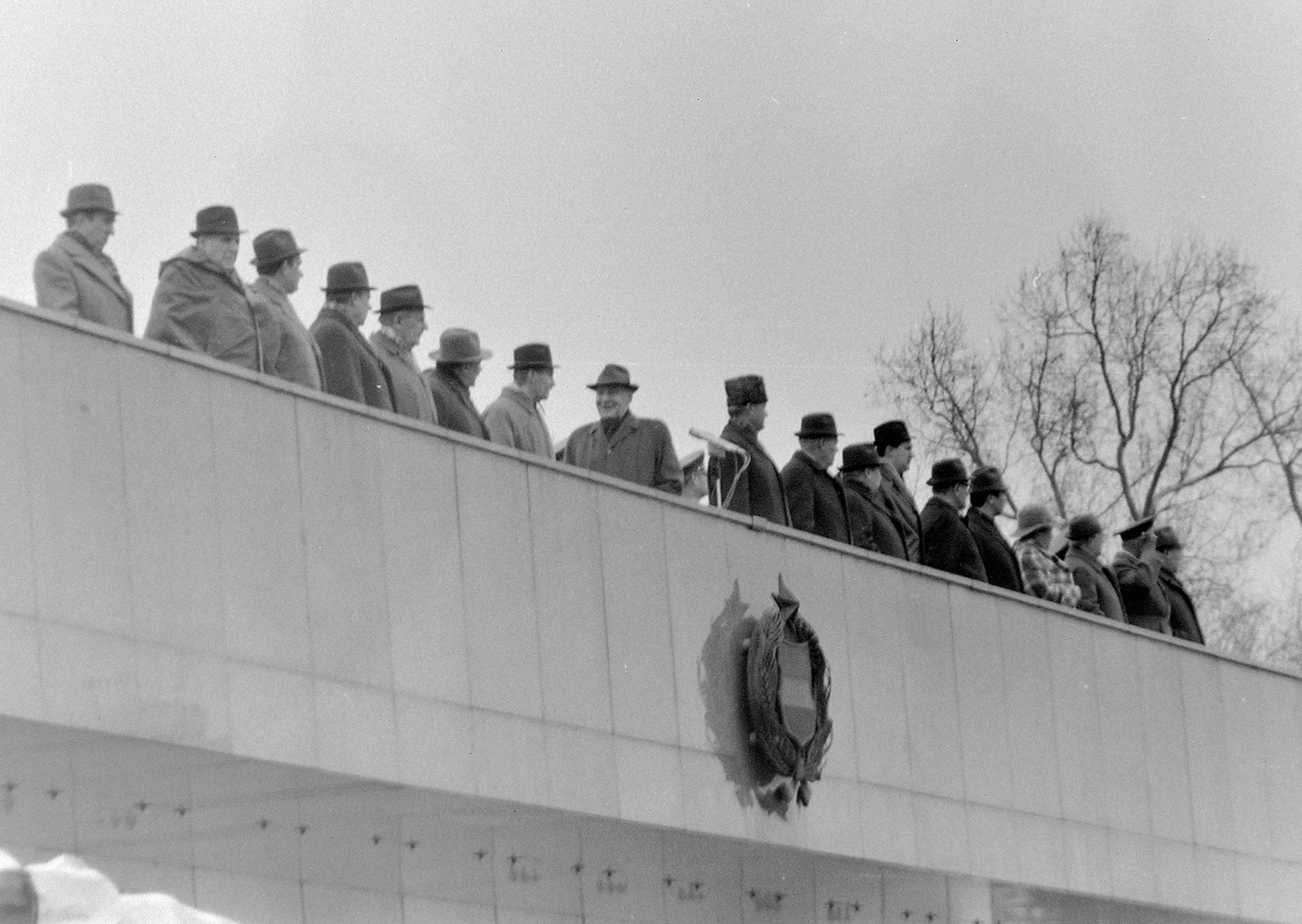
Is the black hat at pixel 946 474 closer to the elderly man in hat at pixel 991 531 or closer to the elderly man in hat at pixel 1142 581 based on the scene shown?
the elderly man in hat at pixel 991 531

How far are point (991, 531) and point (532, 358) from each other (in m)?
A: 4.73

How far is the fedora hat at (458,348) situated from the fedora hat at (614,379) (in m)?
0.96

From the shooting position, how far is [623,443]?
592 inches

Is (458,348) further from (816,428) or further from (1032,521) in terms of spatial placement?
(1032,521)

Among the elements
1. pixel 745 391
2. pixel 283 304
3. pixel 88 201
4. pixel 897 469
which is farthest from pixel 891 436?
pixel 88 201

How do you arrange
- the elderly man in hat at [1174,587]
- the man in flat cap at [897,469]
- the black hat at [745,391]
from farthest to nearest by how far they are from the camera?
the elderly man in hat at [1174,587] → the man in flat cap at [897,469] → the black hat at [745,391]

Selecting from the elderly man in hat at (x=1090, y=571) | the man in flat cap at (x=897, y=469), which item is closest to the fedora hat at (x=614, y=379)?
the man in flat cap at (x=897, y=469)

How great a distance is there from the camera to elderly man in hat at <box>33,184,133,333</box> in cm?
1112

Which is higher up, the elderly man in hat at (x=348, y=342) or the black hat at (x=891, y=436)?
the black hat at (x=891, y=436)

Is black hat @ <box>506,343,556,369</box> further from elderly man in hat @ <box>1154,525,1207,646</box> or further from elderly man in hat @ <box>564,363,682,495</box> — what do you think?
elderly man in hat @ <box>1154,525,1207,646</box>

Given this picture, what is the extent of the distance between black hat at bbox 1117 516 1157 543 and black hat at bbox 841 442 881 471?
4.51m

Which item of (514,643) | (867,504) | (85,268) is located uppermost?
(867,504)

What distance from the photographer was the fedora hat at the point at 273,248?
12.5 meters

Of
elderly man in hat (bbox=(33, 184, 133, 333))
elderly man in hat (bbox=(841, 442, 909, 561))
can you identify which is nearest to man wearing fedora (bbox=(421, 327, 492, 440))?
elderly man in hat (bbox=(33, 184, 133, 333))
